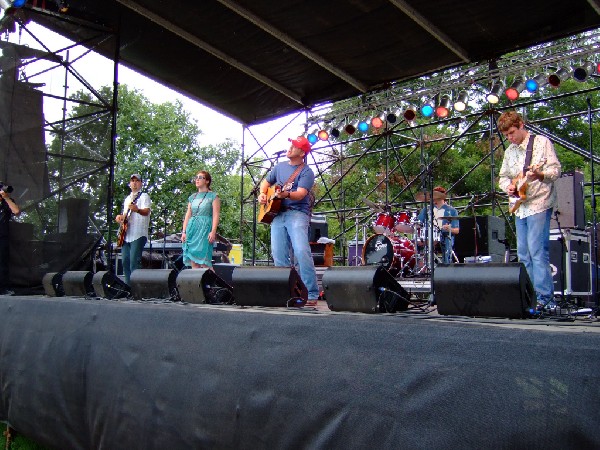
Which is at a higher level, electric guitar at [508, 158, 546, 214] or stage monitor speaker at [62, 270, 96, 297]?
electric guitar at [508, 158, 546, 214]

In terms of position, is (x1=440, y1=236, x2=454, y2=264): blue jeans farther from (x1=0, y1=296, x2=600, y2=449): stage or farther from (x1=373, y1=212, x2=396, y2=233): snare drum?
(x1=0, y1=296, x2=600, y2=449): stage

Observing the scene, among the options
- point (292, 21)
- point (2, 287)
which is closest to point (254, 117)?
point (292, 21)

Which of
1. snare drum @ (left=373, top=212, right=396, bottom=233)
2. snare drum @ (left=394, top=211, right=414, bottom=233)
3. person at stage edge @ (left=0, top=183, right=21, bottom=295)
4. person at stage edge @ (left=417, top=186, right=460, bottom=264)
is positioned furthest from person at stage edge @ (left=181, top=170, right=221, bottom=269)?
snare drum @ (left=394, top=211, right=414, bottom=233)

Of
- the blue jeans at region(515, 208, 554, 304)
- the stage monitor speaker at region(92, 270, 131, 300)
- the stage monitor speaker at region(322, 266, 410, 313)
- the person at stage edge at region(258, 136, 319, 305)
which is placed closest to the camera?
the stage monitor speaker at region(322, 266, 410, 313)

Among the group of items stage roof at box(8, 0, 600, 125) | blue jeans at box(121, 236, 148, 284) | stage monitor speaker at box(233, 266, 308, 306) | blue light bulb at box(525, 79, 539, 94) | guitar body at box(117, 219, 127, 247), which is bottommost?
stage monitor speaker at box(233, 266, 308, 306)

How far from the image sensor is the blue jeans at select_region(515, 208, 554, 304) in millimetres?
3973

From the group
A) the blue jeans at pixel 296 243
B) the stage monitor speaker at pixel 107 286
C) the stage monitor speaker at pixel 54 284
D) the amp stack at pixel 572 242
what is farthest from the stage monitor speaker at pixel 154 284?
the amp stack at pixel 572 242

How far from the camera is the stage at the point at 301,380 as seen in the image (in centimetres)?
139

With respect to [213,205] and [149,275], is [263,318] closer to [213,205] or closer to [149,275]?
[149,275]

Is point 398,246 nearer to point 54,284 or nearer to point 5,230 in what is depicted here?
point 54,284

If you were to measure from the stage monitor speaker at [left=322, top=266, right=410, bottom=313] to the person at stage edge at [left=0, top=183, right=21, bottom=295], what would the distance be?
4.55 m

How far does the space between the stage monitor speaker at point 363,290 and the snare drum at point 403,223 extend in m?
5.92

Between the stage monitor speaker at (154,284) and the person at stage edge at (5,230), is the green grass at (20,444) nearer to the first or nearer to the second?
the stage monitor speaker at (154,284)

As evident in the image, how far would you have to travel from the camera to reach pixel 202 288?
4012 millimetres
